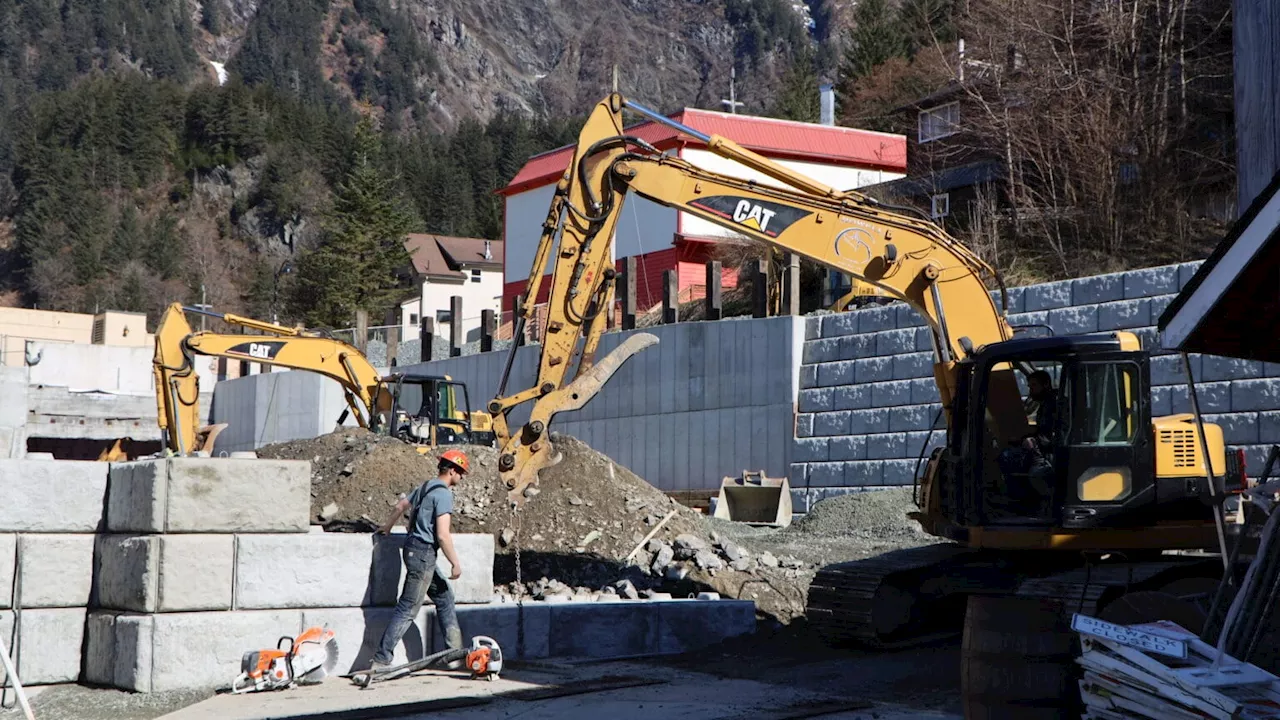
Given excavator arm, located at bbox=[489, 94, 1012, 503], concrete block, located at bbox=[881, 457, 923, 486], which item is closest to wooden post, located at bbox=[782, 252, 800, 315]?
concrete block, located at bbox=[881, 457, 923, 486]

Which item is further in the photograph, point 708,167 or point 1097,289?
point 708,167

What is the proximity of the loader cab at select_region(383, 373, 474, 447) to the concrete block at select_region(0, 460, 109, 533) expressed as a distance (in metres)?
12.7

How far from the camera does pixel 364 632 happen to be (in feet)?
33.3

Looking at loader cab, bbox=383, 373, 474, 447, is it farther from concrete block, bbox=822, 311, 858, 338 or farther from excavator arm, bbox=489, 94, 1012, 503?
excavator arm, bbox=489, 94, 1012, 503

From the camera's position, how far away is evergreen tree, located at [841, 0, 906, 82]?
183ft

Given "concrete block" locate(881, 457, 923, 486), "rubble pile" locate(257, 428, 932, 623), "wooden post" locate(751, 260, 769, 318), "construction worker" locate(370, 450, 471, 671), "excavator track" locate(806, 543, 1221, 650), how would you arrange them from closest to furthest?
"construction worker" locate(370, 450, 471, 671) → "excavator track" locate(806, 543, 1221, 650) → "rubble pile" locate(257, 428, 932, 623) → "concrete block" locate(881, 457, 923, 486) → "wooden post" locate(751, 260, 769, 318)

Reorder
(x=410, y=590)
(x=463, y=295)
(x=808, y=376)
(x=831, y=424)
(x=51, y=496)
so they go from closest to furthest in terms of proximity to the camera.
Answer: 1. (x=51, y=496)
2. (x=410, y=590)
3. (x=831, y=424)
4. (x=808, y=376)
5. (x=463, y=295)

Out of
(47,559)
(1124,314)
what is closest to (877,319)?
(1124,314)

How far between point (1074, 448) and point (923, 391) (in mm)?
10037

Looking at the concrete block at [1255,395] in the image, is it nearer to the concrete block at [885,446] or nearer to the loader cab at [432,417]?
the concrete block at [885,446]

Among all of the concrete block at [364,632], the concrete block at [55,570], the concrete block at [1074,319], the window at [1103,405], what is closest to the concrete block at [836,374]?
the concrete block at [1074,319]

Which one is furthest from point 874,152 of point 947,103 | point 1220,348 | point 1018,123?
point 1220,348

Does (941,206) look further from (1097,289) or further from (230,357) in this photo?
(230,357)

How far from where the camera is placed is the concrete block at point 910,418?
19.4 meters
